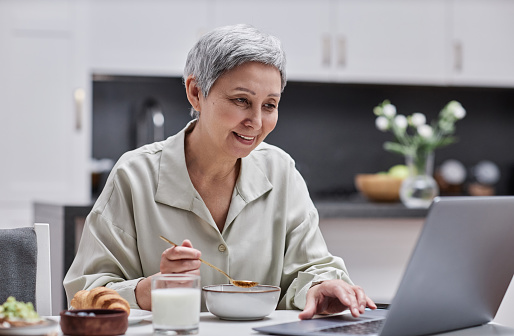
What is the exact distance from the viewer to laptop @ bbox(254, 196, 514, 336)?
1.01 meters

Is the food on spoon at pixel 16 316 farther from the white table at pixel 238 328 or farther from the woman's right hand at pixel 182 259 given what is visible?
the woman's right hand at pixel 182 259

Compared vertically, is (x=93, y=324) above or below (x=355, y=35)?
below

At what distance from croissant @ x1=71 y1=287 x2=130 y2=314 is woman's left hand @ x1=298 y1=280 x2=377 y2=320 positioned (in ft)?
1.03

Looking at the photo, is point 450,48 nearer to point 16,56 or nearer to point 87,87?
point 87,87

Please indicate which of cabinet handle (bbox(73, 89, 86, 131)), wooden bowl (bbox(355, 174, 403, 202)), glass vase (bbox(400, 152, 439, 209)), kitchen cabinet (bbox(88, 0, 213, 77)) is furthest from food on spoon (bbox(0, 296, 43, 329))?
kitchen cabinet (bbox(88, 0, 213, 77))

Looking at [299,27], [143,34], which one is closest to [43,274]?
[143,34]

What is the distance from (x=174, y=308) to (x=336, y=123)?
3.90 meters

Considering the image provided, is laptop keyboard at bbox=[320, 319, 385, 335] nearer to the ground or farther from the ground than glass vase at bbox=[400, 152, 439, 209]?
nearer to the ground

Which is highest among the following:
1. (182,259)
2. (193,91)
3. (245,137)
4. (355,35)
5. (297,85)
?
(355,35)

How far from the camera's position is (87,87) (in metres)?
4.12

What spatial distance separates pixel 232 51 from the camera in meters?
1.50

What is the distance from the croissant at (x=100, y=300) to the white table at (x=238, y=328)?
0.13 feet

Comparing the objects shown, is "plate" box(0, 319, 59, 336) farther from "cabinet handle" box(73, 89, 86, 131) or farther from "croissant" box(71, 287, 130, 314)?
"cabinet handle" box(73, 89, 86, 131)

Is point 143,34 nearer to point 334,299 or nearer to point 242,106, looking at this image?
point 242,106
